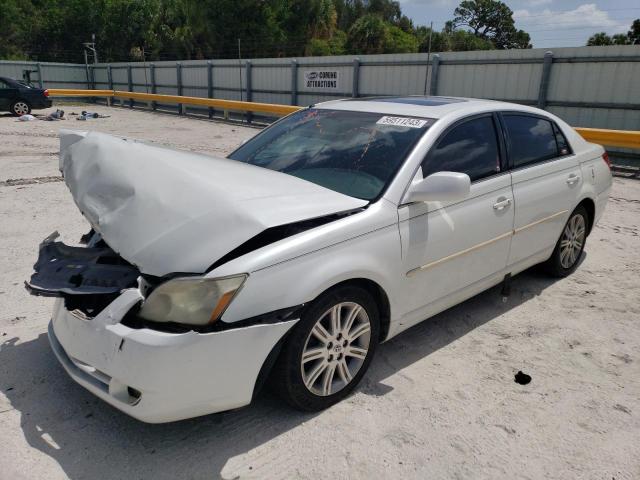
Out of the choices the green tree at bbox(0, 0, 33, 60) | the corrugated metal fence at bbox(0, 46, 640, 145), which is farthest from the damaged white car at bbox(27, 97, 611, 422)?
the green tree at bbox(0, 0, 33, 60)

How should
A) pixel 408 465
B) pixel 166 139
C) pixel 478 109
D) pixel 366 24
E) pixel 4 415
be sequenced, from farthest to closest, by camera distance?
pixel 366 24, pixel 166 139, pixel 478 109, pixel 4 415, pixel 408 465

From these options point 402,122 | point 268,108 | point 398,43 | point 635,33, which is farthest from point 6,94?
point 635,33

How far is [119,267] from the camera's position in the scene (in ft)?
9.23

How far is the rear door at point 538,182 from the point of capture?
12.9 ft

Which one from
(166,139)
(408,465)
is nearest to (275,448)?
(408,465)

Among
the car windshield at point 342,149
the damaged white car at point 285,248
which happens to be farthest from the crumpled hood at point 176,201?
the car windshield at point 342,149

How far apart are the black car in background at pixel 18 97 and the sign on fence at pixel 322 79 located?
1007cm

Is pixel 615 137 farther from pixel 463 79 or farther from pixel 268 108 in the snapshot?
pixel 268 108

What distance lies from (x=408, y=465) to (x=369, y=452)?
19cm

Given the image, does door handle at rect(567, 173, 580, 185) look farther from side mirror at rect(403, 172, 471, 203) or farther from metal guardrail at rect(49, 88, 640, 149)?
metal guardrail at rect(49, 88, 640, 149)

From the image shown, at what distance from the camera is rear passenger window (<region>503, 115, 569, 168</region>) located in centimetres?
400

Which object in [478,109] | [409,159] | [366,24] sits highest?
[366,24]

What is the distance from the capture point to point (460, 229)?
337 cm

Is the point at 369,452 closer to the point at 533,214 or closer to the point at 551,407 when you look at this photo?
the point at 551,407
